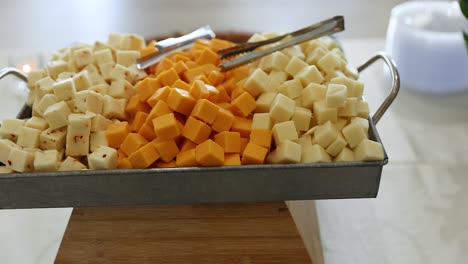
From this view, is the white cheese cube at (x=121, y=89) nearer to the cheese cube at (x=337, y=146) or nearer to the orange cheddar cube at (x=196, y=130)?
the orange cheddar cube at (x=196, y=130)

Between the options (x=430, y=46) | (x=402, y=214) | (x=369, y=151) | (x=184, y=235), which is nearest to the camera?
(x=369, y=151)

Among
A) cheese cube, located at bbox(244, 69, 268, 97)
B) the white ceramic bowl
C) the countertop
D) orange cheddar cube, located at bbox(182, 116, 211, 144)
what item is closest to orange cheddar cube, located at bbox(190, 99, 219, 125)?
orange cheddar cube, located at bbox(182, 116, 211, 144)

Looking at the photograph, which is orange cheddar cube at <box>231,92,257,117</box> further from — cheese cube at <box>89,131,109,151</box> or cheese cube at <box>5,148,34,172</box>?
cheese cube at <box>5,148,34,172</box>

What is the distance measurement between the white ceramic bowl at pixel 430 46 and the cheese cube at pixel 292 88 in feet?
1.55

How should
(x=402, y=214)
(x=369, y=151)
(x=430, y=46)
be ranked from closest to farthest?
(x=369, y=151) → (x=402, y=214) → (x=430, y=46)

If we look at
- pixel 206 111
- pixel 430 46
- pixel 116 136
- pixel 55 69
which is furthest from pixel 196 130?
pixel 430 46

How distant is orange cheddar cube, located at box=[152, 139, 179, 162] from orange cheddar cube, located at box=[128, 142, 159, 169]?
1 centimetres

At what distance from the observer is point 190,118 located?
90cm

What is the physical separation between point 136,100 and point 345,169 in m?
0.41

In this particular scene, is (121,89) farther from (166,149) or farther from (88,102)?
(166,149)

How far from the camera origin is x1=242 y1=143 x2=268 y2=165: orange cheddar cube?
0.87 metres

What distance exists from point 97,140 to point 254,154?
285 millimetres

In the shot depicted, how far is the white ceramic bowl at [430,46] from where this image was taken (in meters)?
1.26

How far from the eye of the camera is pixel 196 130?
890mm
